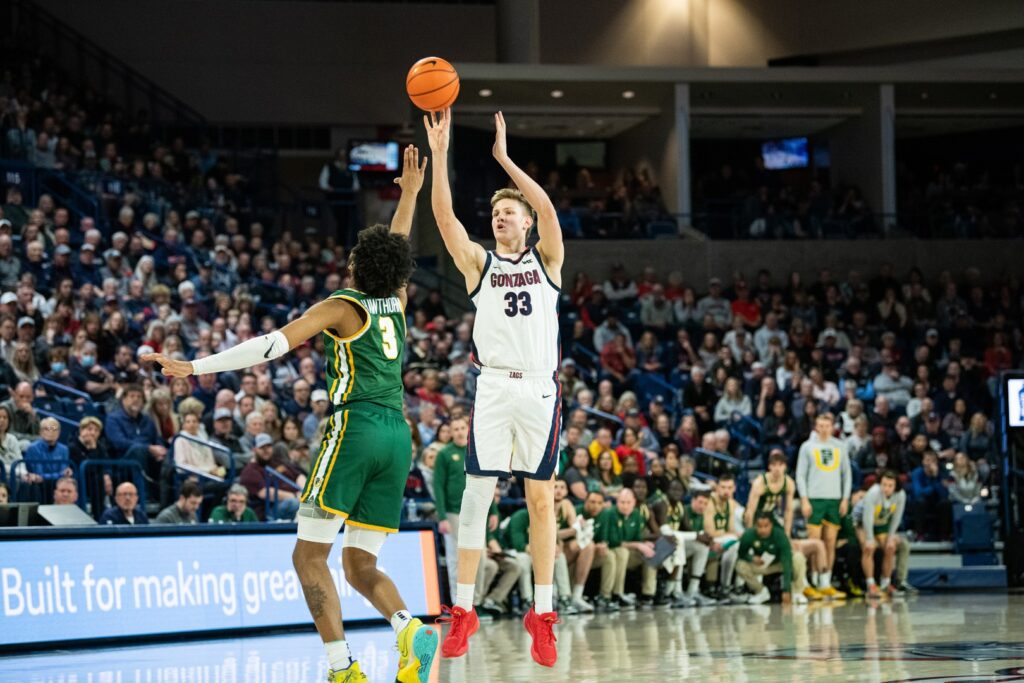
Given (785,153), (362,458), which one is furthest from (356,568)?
(785,153)

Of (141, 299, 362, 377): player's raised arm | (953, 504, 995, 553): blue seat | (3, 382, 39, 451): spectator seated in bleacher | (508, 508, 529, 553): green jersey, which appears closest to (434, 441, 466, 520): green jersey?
(508, 508, 529, 553): green jersey

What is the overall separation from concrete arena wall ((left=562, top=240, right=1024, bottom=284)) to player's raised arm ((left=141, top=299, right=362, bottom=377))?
18.7 m

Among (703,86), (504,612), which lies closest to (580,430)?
(504,612)

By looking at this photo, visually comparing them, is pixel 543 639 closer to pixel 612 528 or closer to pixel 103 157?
pixel 612 528

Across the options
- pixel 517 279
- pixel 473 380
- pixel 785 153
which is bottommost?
pixel 473 380

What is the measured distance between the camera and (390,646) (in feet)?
32.7

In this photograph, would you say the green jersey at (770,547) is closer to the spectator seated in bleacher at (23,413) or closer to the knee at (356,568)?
the spectator seated in bleacher at (23,413)

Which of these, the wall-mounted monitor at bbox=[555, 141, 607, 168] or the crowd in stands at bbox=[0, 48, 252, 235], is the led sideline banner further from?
the wall-mounted monitor at bbox=[555, 141, 607, 168]

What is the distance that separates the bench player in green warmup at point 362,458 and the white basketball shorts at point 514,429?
584mm

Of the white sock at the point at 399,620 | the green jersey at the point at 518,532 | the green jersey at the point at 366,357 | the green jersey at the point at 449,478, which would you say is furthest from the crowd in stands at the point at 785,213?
the white sock at the point at 399,620

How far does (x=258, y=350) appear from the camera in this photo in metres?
6.14

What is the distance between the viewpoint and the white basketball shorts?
722 cm

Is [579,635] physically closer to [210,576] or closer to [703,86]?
[210,576]

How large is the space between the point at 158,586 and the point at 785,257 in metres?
17.1
